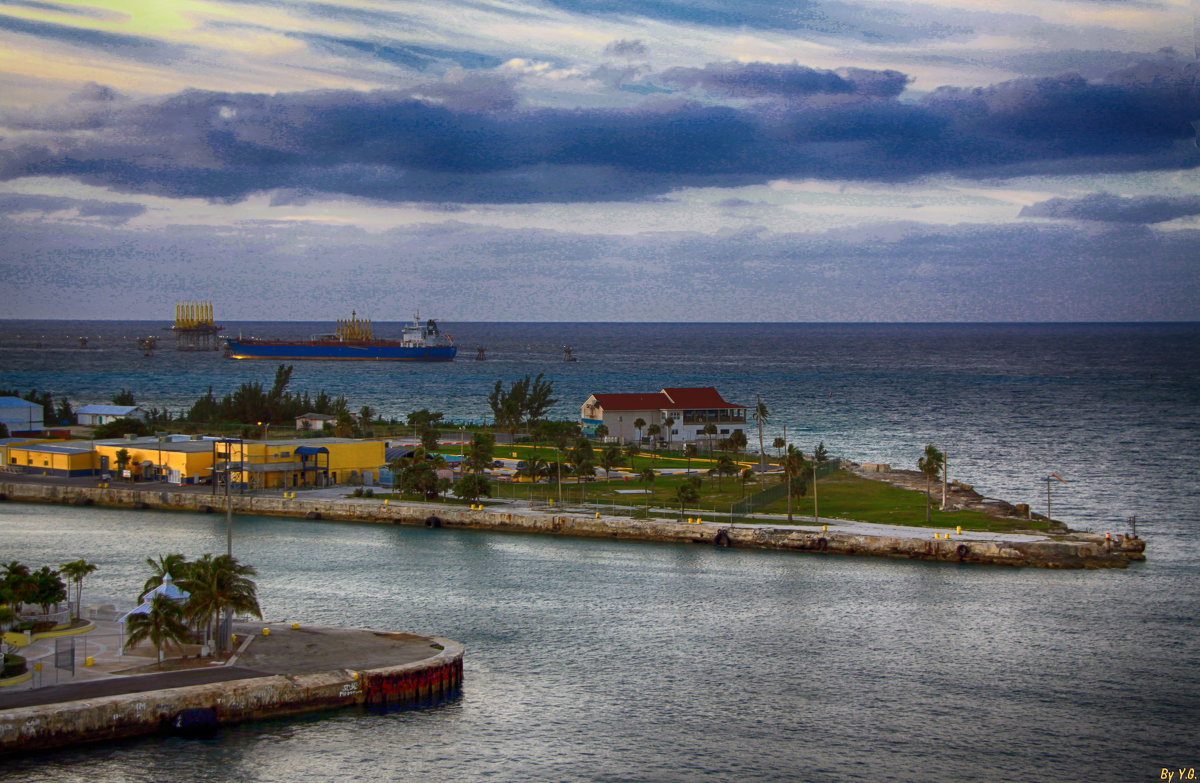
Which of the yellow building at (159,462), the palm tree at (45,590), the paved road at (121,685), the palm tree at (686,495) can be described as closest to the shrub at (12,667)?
the paved road at (121,685)

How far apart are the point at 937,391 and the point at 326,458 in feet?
388

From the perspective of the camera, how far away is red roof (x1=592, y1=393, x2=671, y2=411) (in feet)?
292

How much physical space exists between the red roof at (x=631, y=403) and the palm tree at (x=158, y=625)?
5959 cm

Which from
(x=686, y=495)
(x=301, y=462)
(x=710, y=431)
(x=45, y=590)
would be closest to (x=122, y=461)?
(x=301, y=462)

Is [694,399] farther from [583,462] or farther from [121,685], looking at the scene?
[121,685]

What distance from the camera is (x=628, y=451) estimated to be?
8119cm

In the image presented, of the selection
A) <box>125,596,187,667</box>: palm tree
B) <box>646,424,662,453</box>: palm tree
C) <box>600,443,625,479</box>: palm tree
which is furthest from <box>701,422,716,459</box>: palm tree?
<box>125,596,187,667</box>: palm tree

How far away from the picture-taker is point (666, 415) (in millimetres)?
89188

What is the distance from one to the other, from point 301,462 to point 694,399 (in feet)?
110

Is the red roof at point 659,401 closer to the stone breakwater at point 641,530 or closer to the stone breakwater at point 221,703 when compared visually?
the stone breakwater at point 641,530

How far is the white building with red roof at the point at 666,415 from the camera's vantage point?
8906 cm

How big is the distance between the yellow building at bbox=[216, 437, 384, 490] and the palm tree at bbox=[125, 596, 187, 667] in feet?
119

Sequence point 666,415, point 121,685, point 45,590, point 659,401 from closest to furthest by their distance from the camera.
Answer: point 121,685, point 45,590, point 666,415, point 659,401

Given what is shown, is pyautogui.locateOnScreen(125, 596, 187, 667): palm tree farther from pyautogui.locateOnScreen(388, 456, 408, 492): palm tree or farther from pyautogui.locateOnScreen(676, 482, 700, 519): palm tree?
pyautogui.locateOnScreen(388, 456, 408, 492): palm tree
